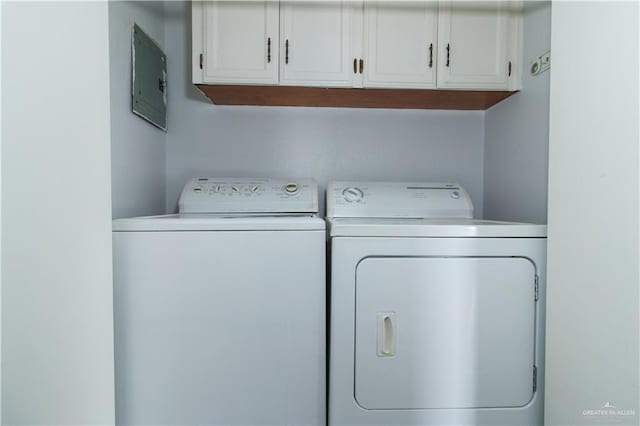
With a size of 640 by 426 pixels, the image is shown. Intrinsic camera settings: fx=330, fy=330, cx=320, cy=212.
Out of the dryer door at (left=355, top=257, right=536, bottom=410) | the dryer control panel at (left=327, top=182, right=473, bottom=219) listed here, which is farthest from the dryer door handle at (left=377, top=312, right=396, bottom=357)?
the dryer control panel at (left=327, top=182, right=473, bottom=219)

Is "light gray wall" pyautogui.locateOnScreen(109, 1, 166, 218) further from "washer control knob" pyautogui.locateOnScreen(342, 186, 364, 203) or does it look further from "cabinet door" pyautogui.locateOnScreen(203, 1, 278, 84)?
"washer control knob" pyautogui.locateOnScreen(342, 186, 364, 203)

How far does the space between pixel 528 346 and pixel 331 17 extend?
5.20 feet

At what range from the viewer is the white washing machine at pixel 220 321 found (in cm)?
108

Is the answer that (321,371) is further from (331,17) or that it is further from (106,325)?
(331,17)

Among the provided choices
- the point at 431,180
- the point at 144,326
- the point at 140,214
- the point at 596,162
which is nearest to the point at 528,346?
the point at 596,162

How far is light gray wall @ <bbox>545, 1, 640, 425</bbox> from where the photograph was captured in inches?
30.8

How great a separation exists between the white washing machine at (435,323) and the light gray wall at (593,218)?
0.34 feet

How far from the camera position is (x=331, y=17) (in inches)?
60.7

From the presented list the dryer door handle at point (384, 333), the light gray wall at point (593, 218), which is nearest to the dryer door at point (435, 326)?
the dryer door handle at point (384, 333)

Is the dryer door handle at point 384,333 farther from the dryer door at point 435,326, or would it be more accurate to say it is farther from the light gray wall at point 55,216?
the light gray wall at point 55,216

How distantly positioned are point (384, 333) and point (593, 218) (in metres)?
0.69

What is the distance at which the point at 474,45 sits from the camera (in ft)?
5.20

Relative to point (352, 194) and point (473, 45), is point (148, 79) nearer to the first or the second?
point (352, 194)

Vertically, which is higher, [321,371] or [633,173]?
[633,173]
